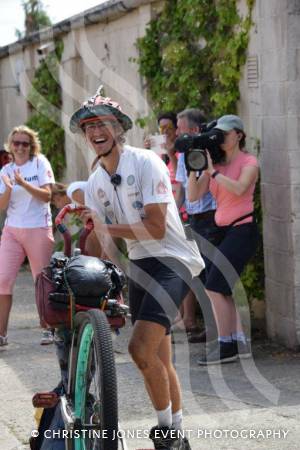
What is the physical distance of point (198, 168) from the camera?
775cm

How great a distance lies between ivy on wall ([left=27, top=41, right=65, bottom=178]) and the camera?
46.4 feet

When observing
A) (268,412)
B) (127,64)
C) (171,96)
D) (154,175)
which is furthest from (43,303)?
(127,64)

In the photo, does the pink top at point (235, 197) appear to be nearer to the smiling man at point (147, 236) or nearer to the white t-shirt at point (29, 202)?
the white t-shirt at point (29, 202)

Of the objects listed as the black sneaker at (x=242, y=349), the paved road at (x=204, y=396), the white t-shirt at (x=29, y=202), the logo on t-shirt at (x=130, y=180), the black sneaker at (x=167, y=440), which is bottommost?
the paved road at (x=204, y=396)

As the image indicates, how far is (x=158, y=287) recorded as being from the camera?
17.1 feet

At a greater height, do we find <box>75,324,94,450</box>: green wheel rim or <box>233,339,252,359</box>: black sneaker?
<box>75,324,94,450</box>: green wheel rim

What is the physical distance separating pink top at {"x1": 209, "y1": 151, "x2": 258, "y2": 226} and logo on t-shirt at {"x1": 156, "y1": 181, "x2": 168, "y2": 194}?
258 cm

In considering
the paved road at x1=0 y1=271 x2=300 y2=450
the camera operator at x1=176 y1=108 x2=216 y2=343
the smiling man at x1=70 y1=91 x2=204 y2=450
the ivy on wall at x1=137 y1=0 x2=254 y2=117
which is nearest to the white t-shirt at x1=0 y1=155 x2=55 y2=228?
the paved road at x1=0 y1=271 x2=300 y2=450

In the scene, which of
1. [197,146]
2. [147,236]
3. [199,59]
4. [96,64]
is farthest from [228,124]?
[96,64]

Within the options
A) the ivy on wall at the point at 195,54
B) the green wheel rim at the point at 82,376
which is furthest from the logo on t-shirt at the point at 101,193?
the ivy on wall at the point at 195,54

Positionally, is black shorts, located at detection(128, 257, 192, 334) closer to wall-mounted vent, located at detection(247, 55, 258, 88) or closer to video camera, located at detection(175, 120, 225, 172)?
video camera, located at detection(175, 120, 225, 172)

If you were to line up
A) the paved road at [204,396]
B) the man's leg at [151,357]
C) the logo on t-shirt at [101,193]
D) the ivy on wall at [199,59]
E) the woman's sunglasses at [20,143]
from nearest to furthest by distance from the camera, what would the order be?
the man's leg at [151,357]
the logo on t-shirt at [101,193]
the paved road at [204,396]
the ivy on wall at [199,59]
the woman's sunglasses at [20,143]

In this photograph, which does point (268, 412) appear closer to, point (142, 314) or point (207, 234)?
point (142, 314)

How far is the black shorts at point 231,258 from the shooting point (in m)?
7.77
